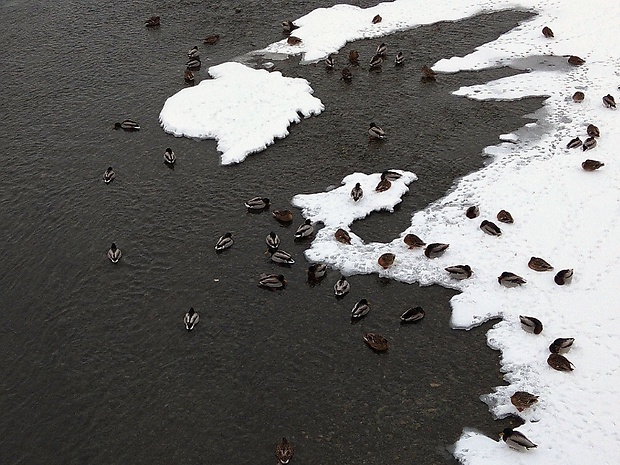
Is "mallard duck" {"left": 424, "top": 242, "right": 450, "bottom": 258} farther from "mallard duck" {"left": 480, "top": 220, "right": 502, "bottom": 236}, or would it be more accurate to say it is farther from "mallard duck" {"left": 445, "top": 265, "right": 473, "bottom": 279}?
"mallard duck" {"left": 480, "top": 220, "right": 502, "bottom": 236}

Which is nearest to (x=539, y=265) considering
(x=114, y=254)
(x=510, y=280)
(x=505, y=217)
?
(x=510, y=280)

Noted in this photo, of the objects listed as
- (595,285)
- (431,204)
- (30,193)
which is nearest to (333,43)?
(431,204)

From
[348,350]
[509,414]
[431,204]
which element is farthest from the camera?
[431,204]

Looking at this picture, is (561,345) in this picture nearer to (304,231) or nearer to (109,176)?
(304,231)

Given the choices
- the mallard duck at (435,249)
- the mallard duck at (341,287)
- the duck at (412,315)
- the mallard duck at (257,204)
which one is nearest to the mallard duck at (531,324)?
the duck at (412,315)

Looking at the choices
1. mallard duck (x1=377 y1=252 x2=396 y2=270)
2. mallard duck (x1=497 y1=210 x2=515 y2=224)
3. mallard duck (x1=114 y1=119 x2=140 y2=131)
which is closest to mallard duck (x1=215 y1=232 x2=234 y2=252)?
mallard duck (x1=377 y1=252 x2=396 y2=270)

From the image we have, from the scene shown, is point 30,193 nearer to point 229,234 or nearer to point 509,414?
point 229,234
